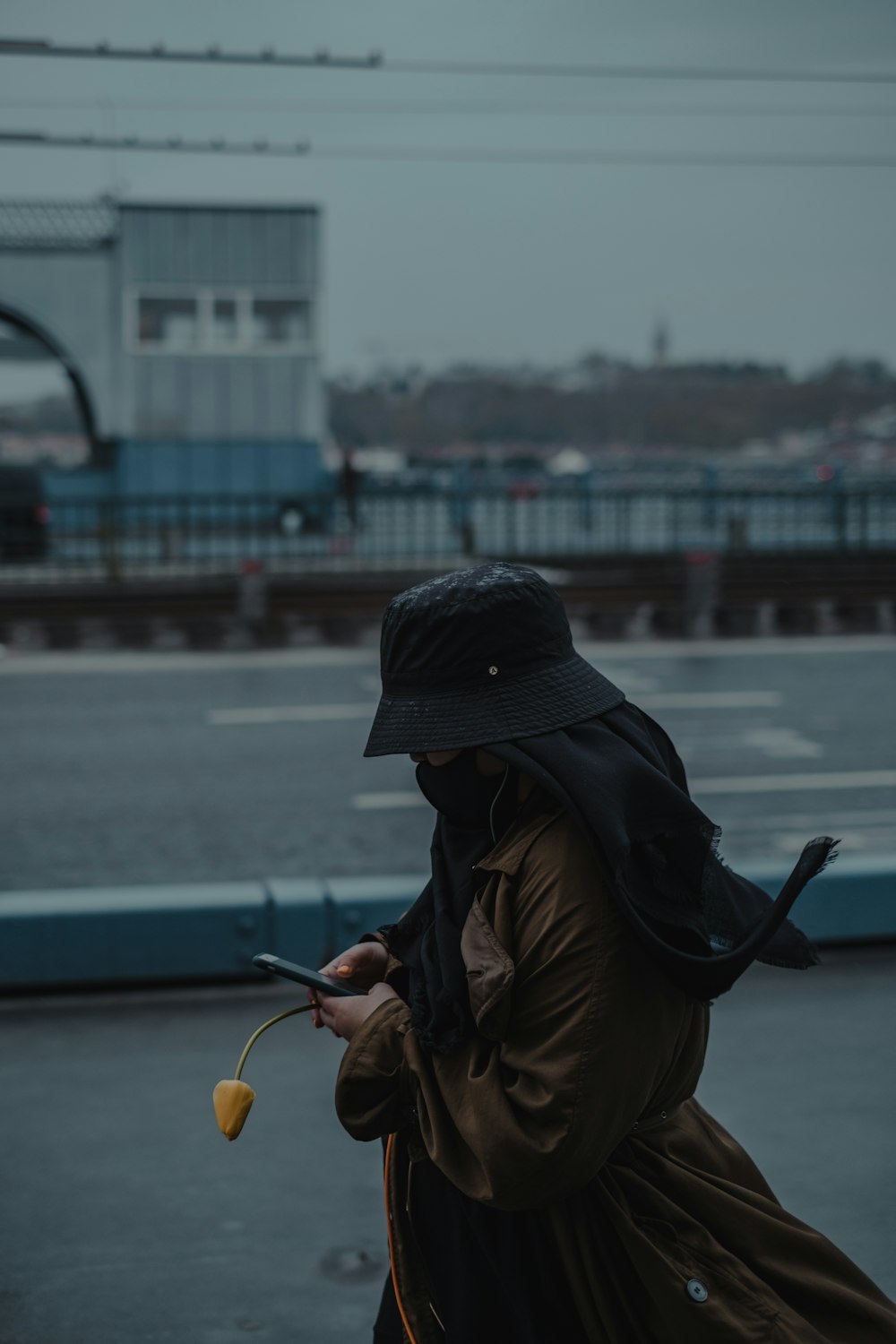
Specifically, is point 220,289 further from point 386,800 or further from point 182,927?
point 182,927

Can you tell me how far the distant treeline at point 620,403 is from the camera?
40719 mm

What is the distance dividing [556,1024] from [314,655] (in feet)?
44.9

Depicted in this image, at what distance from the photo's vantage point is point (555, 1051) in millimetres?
1720

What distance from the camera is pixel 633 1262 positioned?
185 centimetres

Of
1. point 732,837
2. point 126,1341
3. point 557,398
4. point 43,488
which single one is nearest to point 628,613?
point 732,837

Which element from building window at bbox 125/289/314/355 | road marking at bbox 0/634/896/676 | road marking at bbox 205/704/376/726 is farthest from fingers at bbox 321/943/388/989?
building window at bbox 125/289/314/355

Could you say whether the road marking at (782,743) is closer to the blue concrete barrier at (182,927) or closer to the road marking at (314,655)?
the road marking at (314,655)

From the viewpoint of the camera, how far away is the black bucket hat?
5.96 feet

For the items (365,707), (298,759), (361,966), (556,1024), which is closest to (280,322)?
(365,707)

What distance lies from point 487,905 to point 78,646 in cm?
1474

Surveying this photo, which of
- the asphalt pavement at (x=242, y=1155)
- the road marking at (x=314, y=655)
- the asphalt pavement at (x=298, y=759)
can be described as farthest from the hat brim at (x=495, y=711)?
the road marking at (x=314, y=655)

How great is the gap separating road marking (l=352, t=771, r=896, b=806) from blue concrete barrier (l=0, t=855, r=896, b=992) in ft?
12.6

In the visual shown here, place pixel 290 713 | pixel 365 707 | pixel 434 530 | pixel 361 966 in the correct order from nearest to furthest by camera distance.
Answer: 1. pixel 361 966
2. pixel 290 713
3. pixel 365 707
4. pixel 434 530

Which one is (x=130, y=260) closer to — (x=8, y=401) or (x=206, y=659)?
(x=8, y=401)
